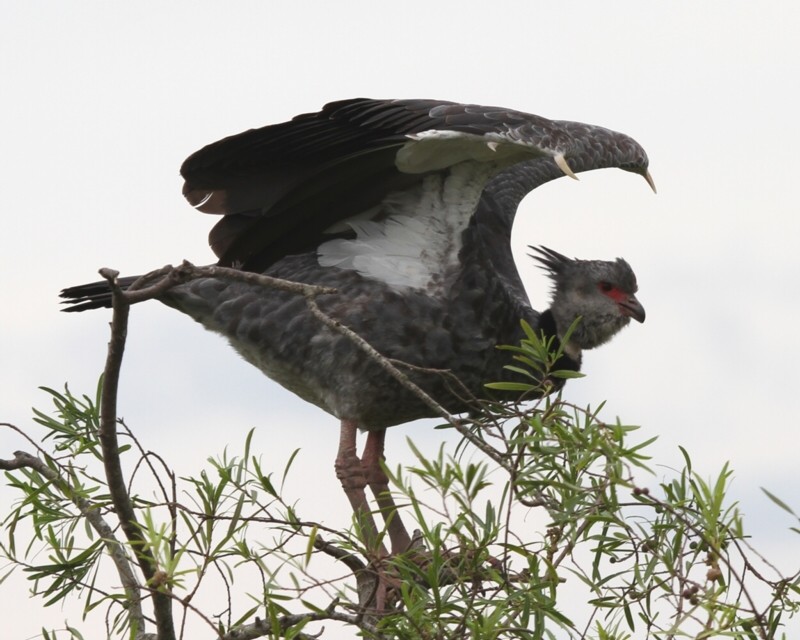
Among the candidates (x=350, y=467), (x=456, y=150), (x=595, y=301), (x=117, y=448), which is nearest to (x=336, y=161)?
(x=456, y=150)

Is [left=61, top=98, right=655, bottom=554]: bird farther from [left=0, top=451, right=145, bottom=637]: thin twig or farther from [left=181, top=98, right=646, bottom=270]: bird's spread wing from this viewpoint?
[left=0, top=451, right=145, bottom=637]: thin twig

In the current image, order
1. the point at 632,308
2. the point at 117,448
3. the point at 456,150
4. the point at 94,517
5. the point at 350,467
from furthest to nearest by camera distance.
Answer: the point at 632,308
the point at 350,467
the point at 456,150
the point at 94,517
the point at 117,448

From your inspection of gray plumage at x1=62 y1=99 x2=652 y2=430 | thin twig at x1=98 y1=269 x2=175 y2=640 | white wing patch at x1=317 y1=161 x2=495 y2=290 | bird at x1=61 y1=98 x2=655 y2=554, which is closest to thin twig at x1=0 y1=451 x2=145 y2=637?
thin twig at x1=98 y1=269 x2=175 y2=640

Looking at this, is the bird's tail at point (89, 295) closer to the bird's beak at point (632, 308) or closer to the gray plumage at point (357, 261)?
the gray plumage at point (357, 261)

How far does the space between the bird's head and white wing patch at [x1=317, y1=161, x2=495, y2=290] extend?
22.3 inches

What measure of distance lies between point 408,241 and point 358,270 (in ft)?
0.62

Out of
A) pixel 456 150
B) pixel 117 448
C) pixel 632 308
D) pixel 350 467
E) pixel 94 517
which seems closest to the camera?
pixel 117 448

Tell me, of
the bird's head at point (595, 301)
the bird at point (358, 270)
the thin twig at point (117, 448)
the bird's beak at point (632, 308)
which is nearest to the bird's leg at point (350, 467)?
the bird at point (358, 270)

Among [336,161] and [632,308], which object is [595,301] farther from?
[336,161]

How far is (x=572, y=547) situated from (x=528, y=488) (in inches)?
7.9

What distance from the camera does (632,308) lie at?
462 centimetres

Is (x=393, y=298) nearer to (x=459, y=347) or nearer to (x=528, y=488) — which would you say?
(x=459, y=347)

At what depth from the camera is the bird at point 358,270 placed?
404 cm

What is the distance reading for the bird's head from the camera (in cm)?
465
